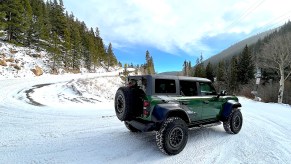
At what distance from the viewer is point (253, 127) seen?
7.14 meters

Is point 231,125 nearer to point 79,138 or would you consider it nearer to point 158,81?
point 158,81

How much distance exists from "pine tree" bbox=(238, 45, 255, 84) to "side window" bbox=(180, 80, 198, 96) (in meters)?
42.2

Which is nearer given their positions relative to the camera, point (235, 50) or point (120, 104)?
point (120, 104)

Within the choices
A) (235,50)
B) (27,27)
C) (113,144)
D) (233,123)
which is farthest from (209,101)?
(235,50)

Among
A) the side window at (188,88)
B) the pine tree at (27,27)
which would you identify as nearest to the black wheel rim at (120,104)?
the side window at (188,88)

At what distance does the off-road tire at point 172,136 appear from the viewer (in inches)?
170

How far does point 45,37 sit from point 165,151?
139 feet

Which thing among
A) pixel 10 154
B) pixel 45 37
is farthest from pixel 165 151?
pixel 45 37

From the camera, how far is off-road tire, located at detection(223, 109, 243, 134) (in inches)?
239

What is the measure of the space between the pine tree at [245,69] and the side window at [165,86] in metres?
43.0

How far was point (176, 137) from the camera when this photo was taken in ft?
15.0

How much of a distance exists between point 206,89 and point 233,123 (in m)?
Answer: 1.45

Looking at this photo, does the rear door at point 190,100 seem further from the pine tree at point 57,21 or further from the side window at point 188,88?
the pine tree at point 57,21

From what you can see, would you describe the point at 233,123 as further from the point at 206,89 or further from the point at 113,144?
the point at 113,144
